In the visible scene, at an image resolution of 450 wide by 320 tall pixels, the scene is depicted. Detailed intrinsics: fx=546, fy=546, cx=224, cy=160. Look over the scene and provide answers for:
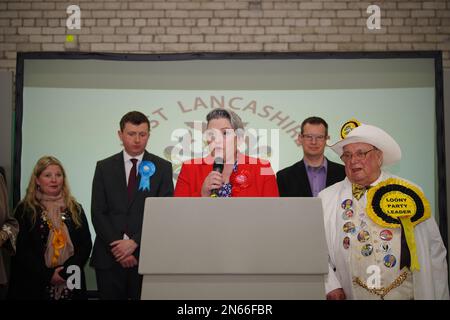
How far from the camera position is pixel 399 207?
3803mm

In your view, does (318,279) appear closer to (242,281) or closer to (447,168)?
(242,281)

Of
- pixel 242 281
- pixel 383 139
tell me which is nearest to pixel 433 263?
pixel 383 139

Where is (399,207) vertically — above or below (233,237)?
above

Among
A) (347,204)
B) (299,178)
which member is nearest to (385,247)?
(347,204)

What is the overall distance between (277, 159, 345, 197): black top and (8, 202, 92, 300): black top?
1.96m

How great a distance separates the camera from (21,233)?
4.99 meters

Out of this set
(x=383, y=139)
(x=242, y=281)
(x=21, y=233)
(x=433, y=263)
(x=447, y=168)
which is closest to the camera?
(x=242, y=281)

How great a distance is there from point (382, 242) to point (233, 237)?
2.32 m

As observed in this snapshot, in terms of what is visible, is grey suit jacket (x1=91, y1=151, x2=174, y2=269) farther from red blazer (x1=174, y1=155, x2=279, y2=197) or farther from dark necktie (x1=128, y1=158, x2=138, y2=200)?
red blazer (x1=174, y1=155, x2=279, y2=197)

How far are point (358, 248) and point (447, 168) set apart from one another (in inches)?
81.8

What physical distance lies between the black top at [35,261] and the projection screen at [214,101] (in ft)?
1.27

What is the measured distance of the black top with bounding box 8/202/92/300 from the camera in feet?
16.1

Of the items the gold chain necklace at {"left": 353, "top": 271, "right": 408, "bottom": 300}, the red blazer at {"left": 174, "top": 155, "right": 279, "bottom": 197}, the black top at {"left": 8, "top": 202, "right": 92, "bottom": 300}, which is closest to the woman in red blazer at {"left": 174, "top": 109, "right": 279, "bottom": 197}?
the red blazer at {"left": 174, "top": 155, "right": 279, "bottom": 197}

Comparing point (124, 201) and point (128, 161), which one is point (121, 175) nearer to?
point (128, 161)
